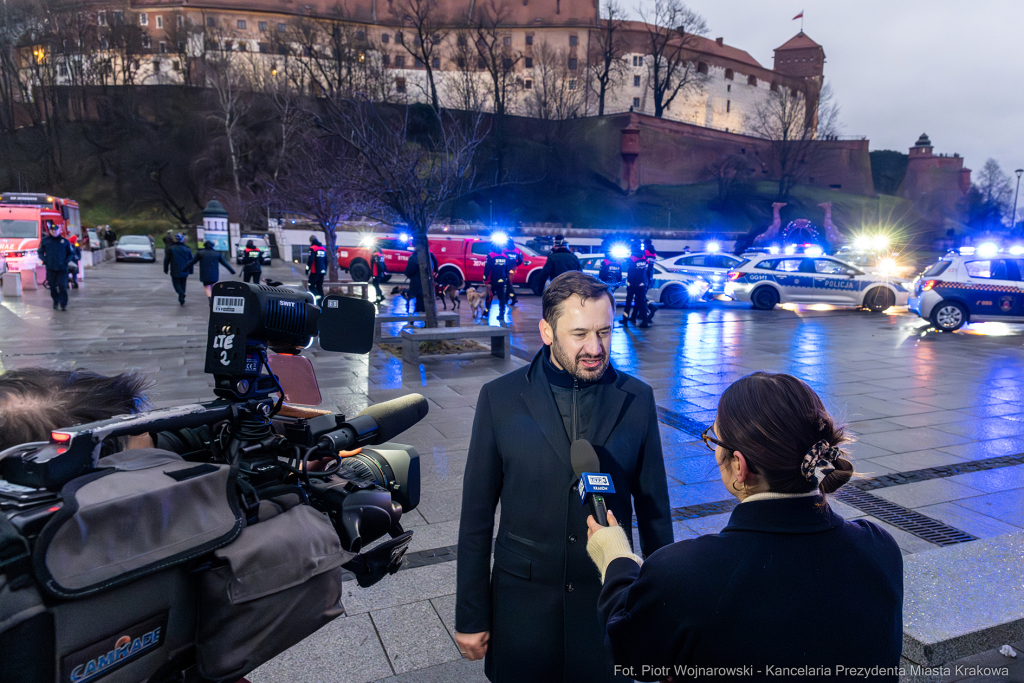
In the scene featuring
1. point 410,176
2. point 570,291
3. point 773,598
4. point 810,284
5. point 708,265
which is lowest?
point 810,284

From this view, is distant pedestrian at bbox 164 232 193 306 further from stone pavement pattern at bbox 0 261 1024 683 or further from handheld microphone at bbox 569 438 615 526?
handheld microphone at bbox 569 438 615 526

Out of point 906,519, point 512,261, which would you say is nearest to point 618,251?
point 512,261

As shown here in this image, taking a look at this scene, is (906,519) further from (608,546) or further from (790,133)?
(790,133)

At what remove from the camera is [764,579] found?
1.43 meters

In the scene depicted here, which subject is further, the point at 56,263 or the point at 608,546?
the point at 56,263

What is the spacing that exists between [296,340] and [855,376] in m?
9.53

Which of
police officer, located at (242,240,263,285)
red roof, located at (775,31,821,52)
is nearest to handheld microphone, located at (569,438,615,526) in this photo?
police officer, located at (242,240,263,285)

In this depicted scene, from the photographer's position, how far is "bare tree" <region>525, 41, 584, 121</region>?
6059cm

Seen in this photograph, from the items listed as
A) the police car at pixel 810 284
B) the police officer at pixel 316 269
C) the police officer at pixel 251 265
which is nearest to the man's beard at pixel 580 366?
the police officer at pixel 251 265

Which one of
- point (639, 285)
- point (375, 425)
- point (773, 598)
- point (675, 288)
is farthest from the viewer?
point (675, 288)

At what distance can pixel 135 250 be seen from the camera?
35.7m

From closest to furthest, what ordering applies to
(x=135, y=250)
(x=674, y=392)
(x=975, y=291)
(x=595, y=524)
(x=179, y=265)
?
(x=595, y=524)
(x=674, y=392)
(x=975, y=291)
(x=179, y=265)
(x=135, y=250)

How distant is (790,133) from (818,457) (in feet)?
242

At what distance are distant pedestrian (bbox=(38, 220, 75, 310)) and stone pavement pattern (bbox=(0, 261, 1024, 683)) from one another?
59cm
